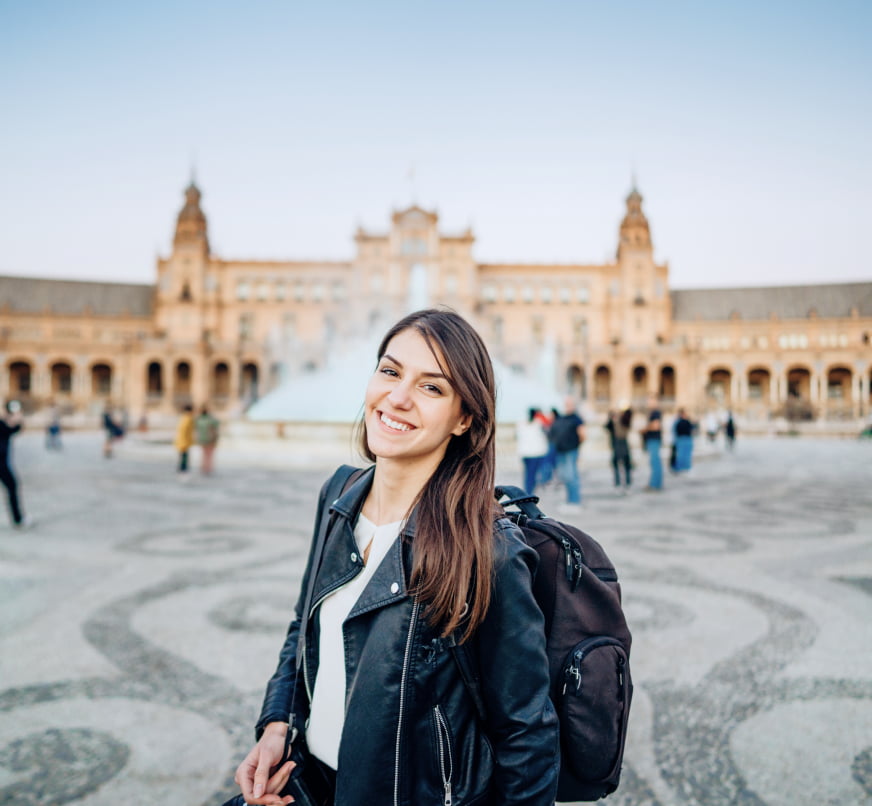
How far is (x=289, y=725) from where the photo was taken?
1450mm

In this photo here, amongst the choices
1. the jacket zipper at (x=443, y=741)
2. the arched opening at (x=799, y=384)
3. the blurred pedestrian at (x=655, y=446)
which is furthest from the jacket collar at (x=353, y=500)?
the arched opening at (x=799, y=384)

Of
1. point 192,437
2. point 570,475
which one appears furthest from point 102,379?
point 570,475

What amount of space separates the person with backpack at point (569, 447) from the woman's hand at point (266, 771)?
6.69 meters

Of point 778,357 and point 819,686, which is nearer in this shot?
point 819,686

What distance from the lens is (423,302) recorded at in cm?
5625

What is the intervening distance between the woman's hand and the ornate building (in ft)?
172

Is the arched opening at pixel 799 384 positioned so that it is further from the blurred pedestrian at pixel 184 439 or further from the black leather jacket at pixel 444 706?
the black leather jacket at pixel 444 706

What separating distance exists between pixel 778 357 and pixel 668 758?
63.6m

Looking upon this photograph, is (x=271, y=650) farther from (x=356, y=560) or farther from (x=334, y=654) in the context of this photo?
(x=356, y=560)

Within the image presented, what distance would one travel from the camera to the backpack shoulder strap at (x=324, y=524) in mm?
1457

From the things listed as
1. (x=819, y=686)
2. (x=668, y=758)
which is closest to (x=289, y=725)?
(x=668, y=758)

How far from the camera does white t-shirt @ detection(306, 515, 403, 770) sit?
1.36m

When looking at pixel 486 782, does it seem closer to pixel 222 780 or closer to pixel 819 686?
pixel 222 780

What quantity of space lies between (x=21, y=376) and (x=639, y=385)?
2354 inches
